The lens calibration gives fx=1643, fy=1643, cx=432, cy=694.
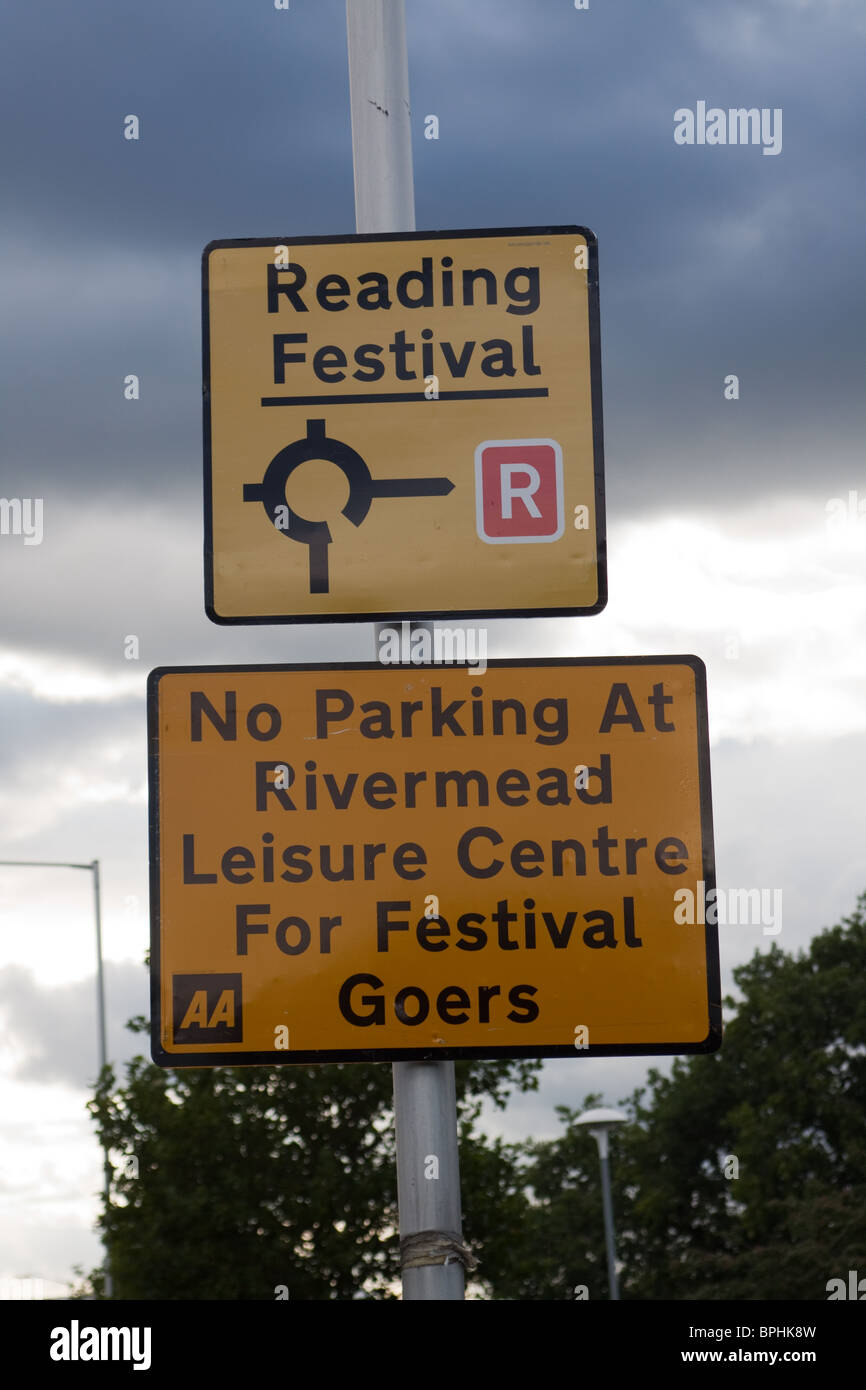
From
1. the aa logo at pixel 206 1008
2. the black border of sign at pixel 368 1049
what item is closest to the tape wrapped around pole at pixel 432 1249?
the black border of sign at pixel 368 1049

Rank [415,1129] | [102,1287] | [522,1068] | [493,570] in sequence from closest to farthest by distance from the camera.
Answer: [415,1129] < [493,570] < [522,1068] < [102,1287]

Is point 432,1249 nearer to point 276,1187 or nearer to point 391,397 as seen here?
point 391,397

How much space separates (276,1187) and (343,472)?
2101 cm

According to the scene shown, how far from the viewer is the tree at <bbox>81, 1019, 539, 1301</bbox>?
22844mm

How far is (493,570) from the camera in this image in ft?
13.1

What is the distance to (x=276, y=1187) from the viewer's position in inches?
926

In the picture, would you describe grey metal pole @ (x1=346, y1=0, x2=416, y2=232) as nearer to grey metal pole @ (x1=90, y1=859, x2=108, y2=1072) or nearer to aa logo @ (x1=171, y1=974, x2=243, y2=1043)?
aa logo @ (x1=171, y1=974, x2=243, y2=1043)

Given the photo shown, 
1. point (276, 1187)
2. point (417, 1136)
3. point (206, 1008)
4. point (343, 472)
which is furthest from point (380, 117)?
point (276, 1187)

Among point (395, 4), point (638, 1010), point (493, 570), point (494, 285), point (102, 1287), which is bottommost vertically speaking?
point (102, 1287)

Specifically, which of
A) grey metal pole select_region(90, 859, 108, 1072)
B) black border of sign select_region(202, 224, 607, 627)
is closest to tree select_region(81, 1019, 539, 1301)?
grey metal pole select_region(90, 859, 108, 1072)

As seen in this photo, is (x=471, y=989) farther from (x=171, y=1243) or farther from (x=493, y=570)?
(x=171, y=1243)

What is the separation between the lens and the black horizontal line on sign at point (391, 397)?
4.06 metres

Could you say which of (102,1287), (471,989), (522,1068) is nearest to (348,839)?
(471,989)
